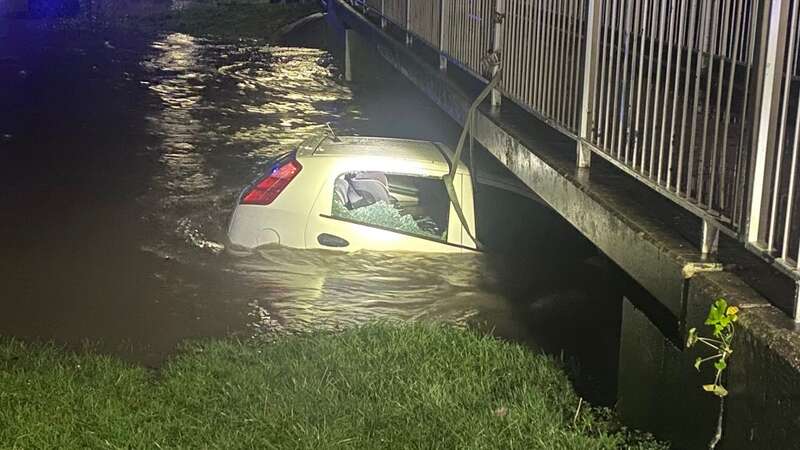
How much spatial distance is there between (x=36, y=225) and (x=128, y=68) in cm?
1384

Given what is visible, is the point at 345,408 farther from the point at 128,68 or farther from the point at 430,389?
the point at 128,68

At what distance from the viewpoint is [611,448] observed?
17.8 feet

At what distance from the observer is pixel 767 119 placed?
14.0 ft

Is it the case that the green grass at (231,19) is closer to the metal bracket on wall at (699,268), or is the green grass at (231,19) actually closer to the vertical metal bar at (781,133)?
the metal bracket on wall at (699,268)

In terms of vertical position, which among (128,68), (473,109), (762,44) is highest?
(762,44)

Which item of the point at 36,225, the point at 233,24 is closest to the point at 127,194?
the point at 36,225

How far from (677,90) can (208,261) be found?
18.4 feet

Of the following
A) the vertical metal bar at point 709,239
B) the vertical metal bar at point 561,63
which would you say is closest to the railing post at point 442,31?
the vertical metal bar at point 561,63

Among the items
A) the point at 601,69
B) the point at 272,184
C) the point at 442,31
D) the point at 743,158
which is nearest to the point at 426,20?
the point at 442,31

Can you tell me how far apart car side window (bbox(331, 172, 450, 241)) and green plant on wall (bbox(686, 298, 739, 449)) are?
4702 millimetres

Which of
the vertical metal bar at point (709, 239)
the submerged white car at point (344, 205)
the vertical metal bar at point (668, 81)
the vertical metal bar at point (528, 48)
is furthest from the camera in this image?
the submerged white car at point (344, 205)

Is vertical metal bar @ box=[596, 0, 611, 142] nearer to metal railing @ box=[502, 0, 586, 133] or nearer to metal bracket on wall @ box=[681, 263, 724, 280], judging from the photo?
metal railing @ box=[502, 0, 586, 133]

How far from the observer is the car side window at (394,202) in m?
9.45

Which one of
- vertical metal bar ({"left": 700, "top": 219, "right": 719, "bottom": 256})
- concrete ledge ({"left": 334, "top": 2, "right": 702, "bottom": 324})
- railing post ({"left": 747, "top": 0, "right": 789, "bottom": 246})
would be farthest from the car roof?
railing post ({"left": 747, "top": 0, "right": 789, "bottom": 246})
